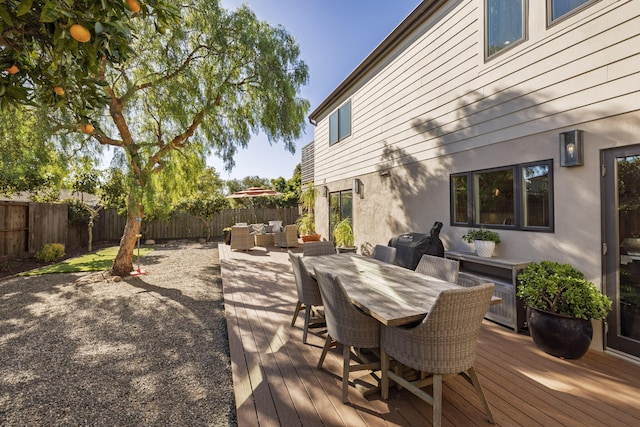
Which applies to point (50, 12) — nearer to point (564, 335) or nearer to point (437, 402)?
point (437, 402)

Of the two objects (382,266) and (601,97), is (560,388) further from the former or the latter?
(601,97)

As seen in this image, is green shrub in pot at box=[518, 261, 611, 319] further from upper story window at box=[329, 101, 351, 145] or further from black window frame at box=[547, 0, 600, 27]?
upper story window at box=[329, 101, 351, 145]

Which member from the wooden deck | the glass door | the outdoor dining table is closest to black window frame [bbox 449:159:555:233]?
the glass door

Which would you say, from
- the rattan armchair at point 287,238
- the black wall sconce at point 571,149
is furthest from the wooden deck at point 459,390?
the rattan armchair at point 287,238

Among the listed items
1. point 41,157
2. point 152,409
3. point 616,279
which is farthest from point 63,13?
point 41,157

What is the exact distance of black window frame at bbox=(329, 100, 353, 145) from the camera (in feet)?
28.3

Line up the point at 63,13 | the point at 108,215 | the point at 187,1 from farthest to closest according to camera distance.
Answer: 1. the point at 108,215
2. the point at 187,1
3. the point at 63,13

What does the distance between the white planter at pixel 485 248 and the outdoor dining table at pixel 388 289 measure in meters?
1.31

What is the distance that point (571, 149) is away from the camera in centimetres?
319

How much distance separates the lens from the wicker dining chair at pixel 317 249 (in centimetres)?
471

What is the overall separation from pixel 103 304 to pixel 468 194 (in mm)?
6339

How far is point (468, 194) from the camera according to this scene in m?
4.64

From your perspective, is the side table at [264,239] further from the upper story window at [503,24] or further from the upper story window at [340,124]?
the upper story window at [503,24]

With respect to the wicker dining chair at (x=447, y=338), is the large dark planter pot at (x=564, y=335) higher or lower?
lower
